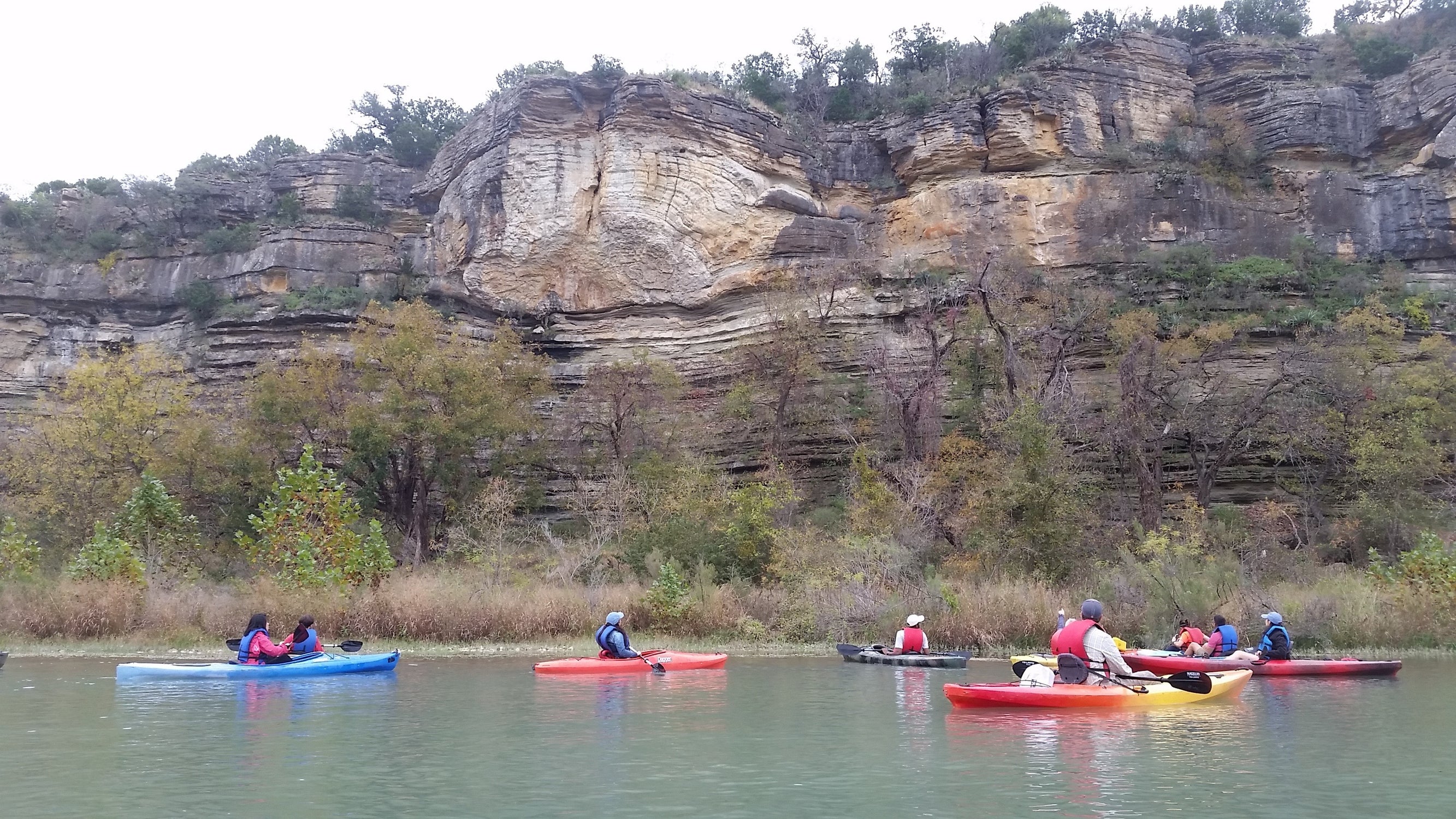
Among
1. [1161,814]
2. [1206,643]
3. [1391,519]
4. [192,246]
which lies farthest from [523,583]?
[192,246]

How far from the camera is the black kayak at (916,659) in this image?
1803 cm

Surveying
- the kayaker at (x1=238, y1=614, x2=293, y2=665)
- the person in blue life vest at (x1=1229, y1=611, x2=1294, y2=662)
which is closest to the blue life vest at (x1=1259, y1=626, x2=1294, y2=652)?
the person in blue life vest at (x1=1229, y1=611, x2=1294, y2=662)

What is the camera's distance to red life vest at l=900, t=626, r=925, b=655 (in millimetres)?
18703

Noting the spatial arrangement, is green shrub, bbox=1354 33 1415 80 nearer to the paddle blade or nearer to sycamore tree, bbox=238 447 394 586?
the paddle blade

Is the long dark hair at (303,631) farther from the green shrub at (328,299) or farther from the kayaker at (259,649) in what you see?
the green shrub at (328,299)

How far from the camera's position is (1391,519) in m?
27.4

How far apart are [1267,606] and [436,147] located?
40047 mm

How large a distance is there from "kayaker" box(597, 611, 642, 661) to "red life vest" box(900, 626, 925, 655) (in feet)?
14.8

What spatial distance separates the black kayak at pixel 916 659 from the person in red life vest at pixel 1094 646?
4828 mm

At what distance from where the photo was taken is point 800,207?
136 ft

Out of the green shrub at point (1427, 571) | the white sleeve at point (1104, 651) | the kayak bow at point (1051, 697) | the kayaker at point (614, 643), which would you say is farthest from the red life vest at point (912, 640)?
the green shrub at point (1427, 571)

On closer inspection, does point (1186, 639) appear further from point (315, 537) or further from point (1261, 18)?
point (1261, 18)

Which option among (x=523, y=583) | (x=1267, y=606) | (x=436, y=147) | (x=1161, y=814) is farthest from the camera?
(x=436, y=147)

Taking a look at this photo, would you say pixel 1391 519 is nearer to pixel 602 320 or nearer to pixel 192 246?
pixel 602 320
